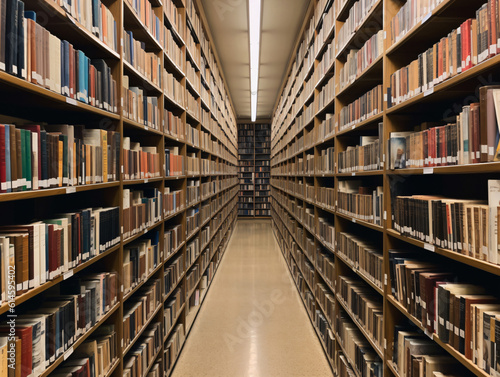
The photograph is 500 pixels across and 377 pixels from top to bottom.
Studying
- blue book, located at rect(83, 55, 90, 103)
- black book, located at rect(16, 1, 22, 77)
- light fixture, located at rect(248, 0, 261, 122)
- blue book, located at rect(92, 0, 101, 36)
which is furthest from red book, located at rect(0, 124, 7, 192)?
light fixture, located at rect(248, 0, 261, 122)

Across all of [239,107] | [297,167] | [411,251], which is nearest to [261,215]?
[239,107]

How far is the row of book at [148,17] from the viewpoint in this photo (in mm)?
2311

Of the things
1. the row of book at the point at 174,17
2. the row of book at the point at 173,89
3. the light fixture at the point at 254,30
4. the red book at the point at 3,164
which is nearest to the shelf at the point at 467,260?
the red book at the point at 3,164

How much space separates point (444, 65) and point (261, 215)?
12012 millimetres

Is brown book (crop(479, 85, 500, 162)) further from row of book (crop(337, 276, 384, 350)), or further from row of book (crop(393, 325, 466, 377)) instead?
row of book (crop(337, 276, 384, 350))

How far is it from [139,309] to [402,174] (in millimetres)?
1861

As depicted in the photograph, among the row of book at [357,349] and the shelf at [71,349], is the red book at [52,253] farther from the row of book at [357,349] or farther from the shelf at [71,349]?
the row of book at [357,349]

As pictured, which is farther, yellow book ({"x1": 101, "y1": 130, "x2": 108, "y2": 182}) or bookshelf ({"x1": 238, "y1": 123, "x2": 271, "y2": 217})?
bookshelf ({"x1": 238, "y1": 123, "x2": 271, "y2": 217})

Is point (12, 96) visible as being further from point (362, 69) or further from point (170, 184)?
point (170, 184)

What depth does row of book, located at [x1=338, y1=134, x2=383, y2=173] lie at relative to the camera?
85.5 inches

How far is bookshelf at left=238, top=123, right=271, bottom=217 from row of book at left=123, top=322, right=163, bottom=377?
35.1 feet

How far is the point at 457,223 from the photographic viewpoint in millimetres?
1329

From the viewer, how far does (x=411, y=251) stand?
1.94 meters

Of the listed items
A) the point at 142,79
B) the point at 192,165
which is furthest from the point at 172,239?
the point at 142,79
